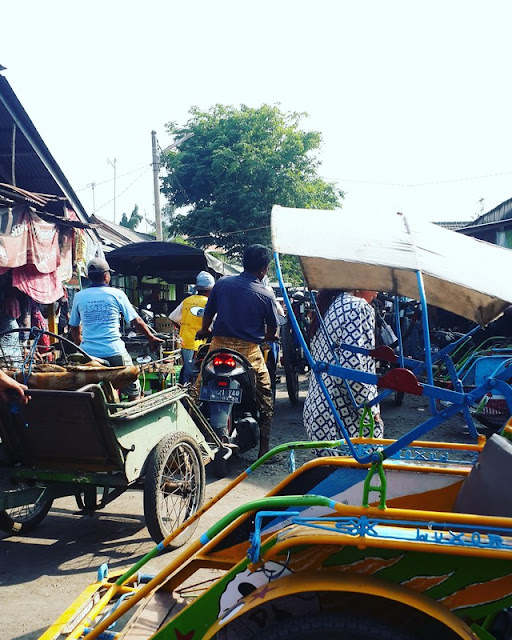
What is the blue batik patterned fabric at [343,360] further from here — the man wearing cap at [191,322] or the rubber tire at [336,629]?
the man wearing cap at [191,322]

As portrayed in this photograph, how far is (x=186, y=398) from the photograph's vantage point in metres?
4.48

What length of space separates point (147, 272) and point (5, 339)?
220 inches

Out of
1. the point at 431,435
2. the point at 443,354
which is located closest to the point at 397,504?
the point at 443,354

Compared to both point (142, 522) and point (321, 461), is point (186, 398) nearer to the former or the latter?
point (142, 522)

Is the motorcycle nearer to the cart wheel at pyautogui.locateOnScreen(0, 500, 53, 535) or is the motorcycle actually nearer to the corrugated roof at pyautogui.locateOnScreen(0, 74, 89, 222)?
the cart wheel at pyautogui.locateOnScreen(0, 500, 53, 535)

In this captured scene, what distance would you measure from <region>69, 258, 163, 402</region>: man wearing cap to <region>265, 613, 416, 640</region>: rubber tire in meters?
3.24

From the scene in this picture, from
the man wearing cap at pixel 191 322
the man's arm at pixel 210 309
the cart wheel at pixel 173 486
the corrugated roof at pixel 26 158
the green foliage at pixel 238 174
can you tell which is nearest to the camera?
the cart wheel at pixel 173 486

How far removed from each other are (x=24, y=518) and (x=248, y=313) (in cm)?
242

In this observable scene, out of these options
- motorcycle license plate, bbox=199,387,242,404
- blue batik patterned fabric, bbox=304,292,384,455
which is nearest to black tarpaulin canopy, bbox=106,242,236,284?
motorcycle license plate, bbox=199,387,242,404

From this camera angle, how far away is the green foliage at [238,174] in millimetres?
21781

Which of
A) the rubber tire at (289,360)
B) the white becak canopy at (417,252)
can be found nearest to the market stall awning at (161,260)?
the rubber tire at (289,360)

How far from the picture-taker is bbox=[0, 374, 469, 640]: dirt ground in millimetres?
3021

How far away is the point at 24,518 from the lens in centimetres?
405

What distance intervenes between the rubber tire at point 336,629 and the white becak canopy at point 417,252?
108 centimetres
